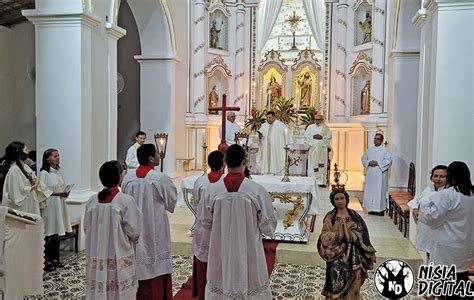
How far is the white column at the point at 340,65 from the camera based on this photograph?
14.4 meters

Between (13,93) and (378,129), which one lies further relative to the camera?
(378,129)

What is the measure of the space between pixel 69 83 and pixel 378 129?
8.33m

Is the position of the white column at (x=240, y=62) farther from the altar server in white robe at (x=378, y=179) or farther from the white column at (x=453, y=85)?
the white column at (x=453, y=85)

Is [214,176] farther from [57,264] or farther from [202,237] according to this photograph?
[57,264]

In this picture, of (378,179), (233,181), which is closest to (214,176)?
(233,181)

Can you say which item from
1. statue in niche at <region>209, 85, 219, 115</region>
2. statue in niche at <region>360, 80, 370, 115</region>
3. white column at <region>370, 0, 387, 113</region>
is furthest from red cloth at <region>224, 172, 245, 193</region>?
statue in niche at <region>209, 85, 219, 115</region>

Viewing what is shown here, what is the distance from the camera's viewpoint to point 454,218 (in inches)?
154

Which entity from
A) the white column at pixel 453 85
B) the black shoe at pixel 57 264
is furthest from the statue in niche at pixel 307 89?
the black shoe at pixel 57 264

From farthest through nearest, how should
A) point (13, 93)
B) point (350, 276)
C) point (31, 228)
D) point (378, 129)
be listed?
point (378, 129) → point (13, 93) → point (31, 228) → point (350, 276)

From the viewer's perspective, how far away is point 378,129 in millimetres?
12188

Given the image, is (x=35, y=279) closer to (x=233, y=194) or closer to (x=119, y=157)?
(x=233, y=194)

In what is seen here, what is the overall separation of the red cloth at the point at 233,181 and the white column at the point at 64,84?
10.8 ft

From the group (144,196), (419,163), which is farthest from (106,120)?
(419,163)

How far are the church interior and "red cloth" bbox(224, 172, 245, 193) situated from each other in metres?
1.69
